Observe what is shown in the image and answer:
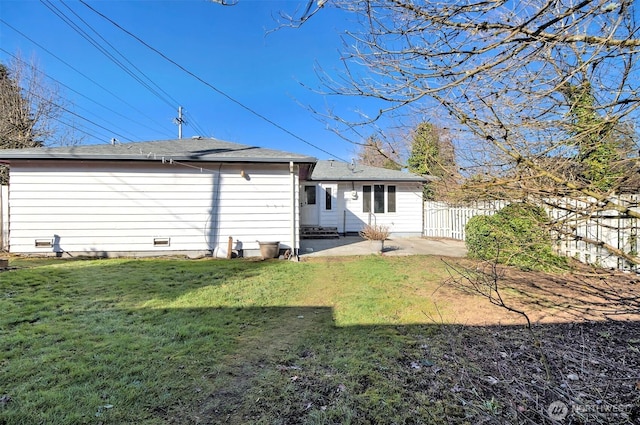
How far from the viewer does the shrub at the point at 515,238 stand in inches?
71.9

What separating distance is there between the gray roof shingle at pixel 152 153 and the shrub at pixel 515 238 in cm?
469

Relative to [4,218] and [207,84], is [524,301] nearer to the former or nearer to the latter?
[207,84]

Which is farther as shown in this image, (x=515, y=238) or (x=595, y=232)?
(x=595, y=232)

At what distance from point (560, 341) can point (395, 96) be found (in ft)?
10.7

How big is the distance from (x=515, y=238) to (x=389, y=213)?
467 inches

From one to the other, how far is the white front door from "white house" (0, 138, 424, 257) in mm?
4711

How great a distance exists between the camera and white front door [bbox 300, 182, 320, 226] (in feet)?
43.2

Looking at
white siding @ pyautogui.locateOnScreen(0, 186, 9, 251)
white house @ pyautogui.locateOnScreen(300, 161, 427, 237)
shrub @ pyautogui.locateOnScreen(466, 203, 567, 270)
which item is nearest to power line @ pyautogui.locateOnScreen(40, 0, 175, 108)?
white siding @ pyautogui.locateOnScreen(0, 186, 9, 251)

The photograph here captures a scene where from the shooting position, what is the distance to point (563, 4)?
1837 mm

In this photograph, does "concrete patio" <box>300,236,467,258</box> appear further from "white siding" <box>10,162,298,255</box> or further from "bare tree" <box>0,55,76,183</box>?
"bare tree" <box>0,55,76,183</box>

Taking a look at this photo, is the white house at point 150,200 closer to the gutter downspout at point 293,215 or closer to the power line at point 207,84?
the gutter downspout at point 293,215

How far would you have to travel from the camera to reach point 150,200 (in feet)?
26.2

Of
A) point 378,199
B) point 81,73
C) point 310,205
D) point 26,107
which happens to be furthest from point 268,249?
point 26,107

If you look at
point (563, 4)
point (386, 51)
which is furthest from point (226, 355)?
point (563, 4)
